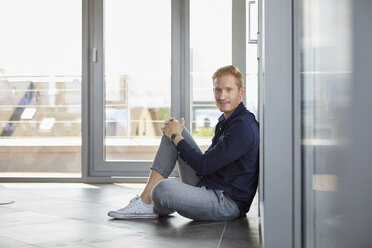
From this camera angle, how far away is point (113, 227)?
253 cm

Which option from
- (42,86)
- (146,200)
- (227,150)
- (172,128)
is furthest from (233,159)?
(42,86)

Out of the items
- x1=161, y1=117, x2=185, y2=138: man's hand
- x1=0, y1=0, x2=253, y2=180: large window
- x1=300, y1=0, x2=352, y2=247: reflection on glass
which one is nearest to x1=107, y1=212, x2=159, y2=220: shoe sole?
x1=161, y1=117, x2=185, y2=138: man's hand

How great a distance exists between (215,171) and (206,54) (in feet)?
7.55

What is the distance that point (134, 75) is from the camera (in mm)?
4816

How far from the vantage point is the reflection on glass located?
81cm

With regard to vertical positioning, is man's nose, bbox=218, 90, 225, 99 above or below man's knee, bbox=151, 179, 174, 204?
above

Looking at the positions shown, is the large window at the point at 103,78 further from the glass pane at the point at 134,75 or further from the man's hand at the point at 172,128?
the man's hand at the point at 172,128

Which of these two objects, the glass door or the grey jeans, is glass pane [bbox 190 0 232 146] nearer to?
the glass door

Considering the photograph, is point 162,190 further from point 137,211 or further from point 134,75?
point 134,75

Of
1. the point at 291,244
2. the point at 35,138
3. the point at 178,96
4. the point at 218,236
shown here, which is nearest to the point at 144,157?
the point at 178,96

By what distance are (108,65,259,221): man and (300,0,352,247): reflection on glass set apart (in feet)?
3.16

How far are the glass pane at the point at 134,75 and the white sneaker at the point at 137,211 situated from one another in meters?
2.04

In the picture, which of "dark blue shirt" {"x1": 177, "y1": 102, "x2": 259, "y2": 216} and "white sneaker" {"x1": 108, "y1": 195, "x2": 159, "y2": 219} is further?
"white sneaker" {"x1": 108, "y1": 195, "x2": 159, "y2": 219}

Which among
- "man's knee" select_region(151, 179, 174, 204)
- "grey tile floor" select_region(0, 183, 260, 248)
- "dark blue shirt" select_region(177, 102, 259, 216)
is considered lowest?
"grey tile floor" select_region(0, 183, 260, 248)
